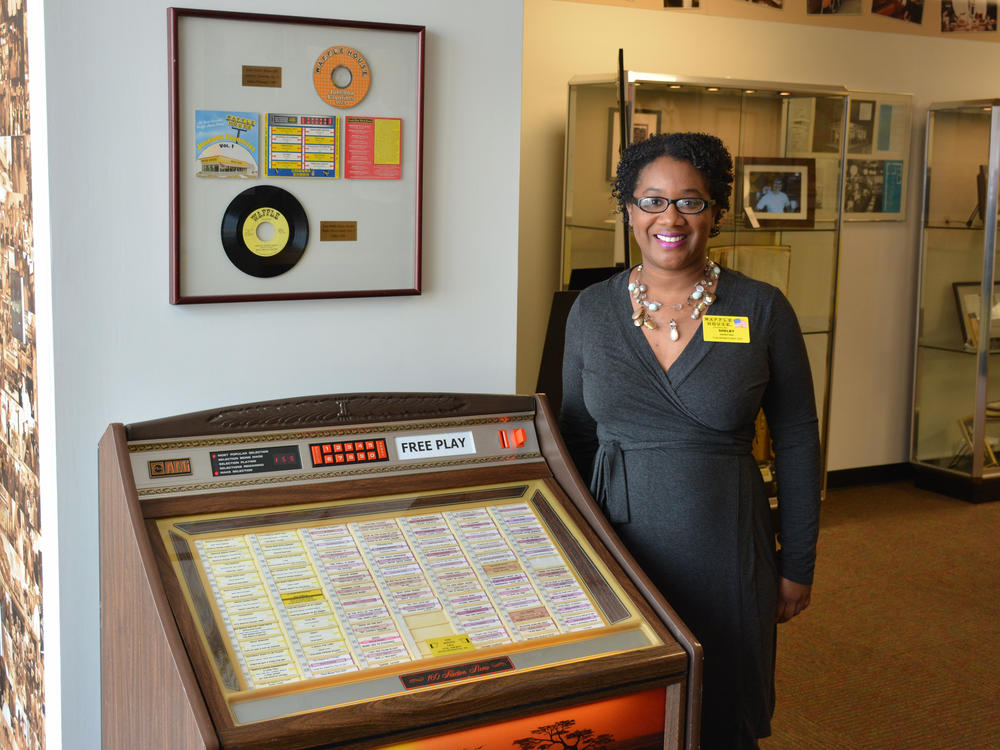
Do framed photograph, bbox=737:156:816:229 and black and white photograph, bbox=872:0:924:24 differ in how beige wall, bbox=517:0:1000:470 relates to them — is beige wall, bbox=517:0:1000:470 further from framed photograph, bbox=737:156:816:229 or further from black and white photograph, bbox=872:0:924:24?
framed photograph, bbox=737:156:816:229

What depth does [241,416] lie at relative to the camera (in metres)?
1.82

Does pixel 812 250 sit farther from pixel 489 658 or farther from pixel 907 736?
pixel 489 658

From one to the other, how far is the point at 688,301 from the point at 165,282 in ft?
3.24

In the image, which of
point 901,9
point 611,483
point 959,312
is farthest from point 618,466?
point 901,9

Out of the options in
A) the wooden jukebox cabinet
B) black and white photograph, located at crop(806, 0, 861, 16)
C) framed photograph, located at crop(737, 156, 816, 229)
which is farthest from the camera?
black and white photograph, located at crop(806, 0, 861, 16)

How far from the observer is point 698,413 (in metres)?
1.97

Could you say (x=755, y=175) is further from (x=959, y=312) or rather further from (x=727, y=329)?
(x=727, y=329)

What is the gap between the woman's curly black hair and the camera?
198 cm

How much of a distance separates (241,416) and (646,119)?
3.13 m

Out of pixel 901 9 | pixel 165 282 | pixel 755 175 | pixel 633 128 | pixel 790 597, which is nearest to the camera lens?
pixel 165 282

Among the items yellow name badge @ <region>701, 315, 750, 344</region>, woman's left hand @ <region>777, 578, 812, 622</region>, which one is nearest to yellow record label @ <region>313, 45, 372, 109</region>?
yellow name badge @ <region>701, 315, 750, 344</region>

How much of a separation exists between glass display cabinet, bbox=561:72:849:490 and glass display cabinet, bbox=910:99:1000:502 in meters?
Result: 0.95

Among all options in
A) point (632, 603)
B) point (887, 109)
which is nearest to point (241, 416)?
point (632, 603)

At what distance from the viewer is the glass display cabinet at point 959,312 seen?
18.0ft
